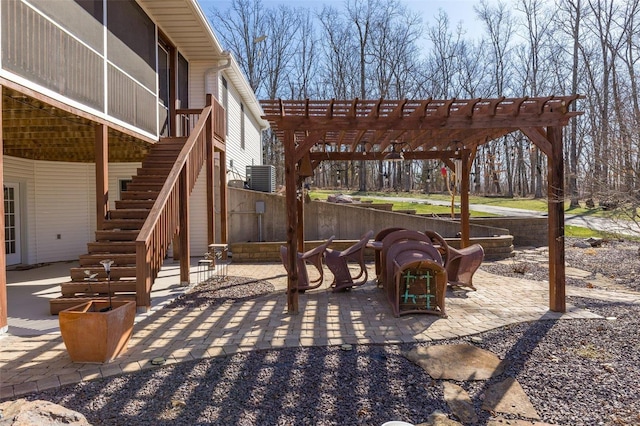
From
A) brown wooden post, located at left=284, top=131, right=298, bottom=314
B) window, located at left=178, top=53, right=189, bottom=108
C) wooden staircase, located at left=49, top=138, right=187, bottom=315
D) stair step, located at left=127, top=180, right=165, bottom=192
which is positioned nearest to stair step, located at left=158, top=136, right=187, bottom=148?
wooden staircase, located at left=49, top=138, right=187, bottom=315

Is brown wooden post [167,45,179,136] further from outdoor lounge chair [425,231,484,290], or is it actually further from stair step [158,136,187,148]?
outdoor lounge chair [425,231,484,290]

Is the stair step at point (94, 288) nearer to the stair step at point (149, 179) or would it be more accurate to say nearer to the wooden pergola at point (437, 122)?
the wooden pergola at point (437, 122)

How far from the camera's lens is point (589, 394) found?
3.10 m

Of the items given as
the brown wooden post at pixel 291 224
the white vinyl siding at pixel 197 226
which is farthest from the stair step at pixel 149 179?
the white vinyl siding at pixel 197 226

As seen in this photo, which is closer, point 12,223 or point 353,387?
point 353,387

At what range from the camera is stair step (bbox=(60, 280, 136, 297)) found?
541cm

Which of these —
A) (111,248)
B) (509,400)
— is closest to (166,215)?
(111,248)

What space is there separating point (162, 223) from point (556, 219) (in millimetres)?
5410

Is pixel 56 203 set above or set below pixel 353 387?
above

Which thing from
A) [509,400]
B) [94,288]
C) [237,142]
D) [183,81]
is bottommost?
[509,400]

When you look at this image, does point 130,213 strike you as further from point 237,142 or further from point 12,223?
point 237,142

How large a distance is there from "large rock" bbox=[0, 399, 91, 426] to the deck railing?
8.59 feet

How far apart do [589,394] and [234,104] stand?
497 inches

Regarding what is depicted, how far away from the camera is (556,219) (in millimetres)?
5277
